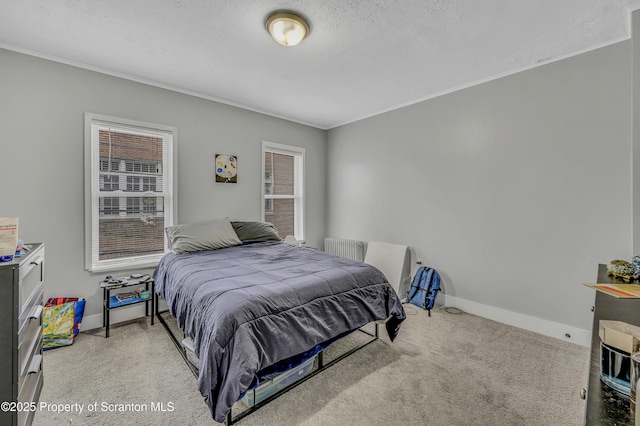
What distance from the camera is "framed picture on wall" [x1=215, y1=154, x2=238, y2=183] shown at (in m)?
3.71

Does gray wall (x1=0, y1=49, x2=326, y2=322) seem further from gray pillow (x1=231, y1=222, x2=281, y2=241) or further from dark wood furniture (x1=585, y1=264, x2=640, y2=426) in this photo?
dark wood furniture (x1=585, y1=264, x2=640, y2=426)

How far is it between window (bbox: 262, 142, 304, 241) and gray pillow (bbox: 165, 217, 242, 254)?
0.92 meters

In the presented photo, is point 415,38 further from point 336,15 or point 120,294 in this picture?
point 120,294

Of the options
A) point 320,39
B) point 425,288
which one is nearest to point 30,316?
point 320,39

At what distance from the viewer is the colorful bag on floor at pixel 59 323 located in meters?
2.41

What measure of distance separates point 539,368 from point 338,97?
3.35m

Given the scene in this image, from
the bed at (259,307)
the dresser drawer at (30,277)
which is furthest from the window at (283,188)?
the dresser drawer at (30,277)

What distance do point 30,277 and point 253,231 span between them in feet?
7.19

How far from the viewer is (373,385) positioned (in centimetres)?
198

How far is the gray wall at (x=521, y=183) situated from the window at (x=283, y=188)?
1387 millimetres

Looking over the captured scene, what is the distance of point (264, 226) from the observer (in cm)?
373

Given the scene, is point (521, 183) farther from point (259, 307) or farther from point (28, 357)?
point (28, 357)

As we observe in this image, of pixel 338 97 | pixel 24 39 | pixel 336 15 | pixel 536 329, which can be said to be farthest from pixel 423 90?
pixel 24 39

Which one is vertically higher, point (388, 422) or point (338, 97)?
point (338, 97)
